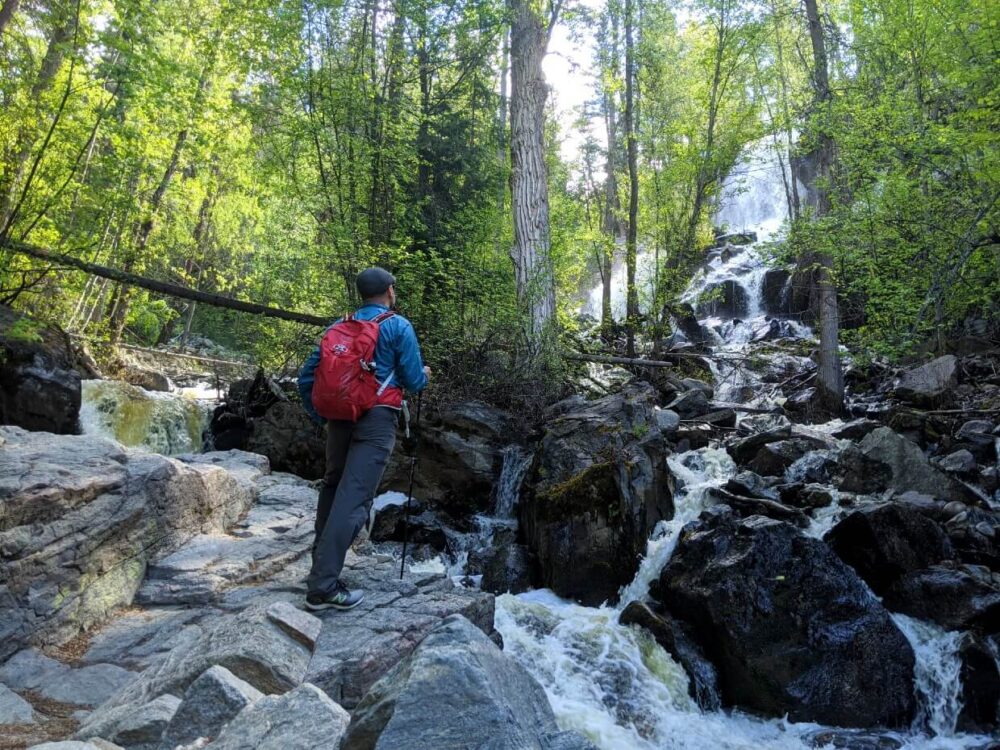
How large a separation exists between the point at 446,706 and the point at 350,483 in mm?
2377

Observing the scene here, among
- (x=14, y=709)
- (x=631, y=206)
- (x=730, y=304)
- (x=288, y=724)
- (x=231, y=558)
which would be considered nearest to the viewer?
(x=288, y=724)

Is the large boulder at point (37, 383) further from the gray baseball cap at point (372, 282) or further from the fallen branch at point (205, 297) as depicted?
the gray baseball cap at point (372, 282)

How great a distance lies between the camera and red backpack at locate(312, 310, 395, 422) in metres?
4.27

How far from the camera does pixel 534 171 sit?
12547mm

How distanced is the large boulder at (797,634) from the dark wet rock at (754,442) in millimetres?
4287

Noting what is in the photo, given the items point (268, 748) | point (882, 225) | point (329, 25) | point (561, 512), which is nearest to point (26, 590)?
point (268, 748)

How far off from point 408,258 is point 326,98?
307 cm

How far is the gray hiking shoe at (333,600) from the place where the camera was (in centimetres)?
440

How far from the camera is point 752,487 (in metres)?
9.51

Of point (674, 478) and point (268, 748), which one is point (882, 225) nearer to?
point (674, 478)

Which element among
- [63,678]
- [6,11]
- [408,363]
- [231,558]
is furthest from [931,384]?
[6,11]

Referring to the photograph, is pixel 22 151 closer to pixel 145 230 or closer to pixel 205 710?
pixel 205 710

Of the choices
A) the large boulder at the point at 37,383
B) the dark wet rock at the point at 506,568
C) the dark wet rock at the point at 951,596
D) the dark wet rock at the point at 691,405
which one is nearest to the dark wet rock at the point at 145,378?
the large boulder at the point at 37,383

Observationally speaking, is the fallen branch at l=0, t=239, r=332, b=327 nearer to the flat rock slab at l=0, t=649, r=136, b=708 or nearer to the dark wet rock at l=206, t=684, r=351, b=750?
the flat rock slab at l=0, t=649, r=136, b=708
